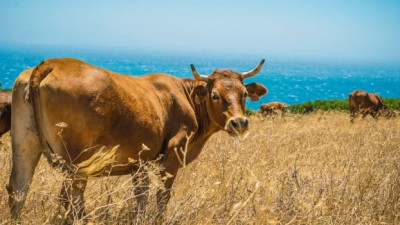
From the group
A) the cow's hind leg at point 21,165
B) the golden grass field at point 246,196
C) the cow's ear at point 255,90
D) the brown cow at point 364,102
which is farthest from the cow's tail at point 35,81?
the brown cow at point 364,102

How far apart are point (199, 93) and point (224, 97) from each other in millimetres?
503

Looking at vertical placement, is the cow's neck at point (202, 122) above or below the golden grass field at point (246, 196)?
above

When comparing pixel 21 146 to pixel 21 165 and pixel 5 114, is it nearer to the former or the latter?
pixel 21 165

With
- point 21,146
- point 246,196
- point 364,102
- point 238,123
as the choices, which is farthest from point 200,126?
point 364,102

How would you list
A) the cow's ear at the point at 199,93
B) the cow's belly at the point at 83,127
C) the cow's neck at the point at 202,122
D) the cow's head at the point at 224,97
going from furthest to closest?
the cow's neck at the point at 202,122, the cow's ear at the point at 199,93, the cow's head at the point at 224,97, the cow's belly at the point at 83,127

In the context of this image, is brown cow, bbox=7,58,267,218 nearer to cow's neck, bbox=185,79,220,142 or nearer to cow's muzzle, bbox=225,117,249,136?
cow's muzzle, bbox=225,117,249,136

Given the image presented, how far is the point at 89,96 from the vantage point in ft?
13.1

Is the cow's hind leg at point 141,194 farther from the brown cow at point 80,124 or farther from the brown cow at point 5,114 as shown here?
the brown cow at point 5,114

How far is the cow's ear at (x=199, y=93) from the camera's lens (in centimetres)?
595

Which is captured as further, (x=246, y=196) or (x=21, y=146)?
(x=246, y=196)

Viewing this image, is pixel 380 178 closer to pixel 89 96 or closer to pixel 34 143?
pixel 89 96

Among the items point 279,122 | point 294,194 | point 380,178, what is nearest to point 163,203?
point 294,194

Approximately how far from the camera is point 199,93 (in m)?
5.99

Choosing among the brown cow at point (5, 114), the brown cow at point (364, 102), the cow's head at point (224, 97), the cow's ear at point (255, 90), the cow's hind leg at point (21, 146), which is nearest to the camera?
the cow's hind leg at point (21, 146)
